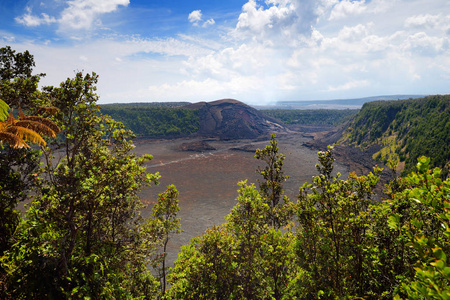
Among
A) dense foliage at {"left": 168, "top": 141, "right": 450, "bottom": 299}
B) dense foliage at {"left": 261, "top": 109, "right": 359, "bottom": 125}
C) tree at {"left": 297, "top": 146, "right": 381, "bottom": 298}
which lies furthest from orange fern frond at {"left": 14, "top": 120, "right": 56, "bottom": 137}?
dense foliage at {"left": 261, "top": 109, "right": 359, "bottom": 125}

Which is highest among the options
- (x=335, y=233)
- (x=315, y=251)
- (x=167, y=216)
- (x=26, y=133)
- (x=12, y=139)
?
(x=26, y=133)

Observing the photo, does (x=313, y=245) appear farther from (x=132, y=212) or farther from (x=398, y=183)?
(x=132, y=212)

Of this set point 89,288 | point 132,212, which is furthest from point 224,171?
point 89,288

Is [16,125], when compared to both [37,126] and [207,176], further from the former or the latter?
[207,176]

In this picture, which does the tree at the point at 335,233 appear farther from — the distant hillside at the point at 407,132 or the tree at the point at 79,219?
the distant hillside at the point at 407,132

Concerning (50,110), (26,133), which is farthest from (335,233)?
(50,110)

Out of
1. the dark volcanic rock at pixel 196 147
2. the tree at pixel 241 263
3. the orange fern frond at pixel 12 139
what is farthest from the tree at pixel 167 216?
the dark volcanic rock at pixel 196 147

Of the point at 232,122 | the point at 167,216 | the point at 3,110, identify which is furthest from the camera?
the point at 232,122
